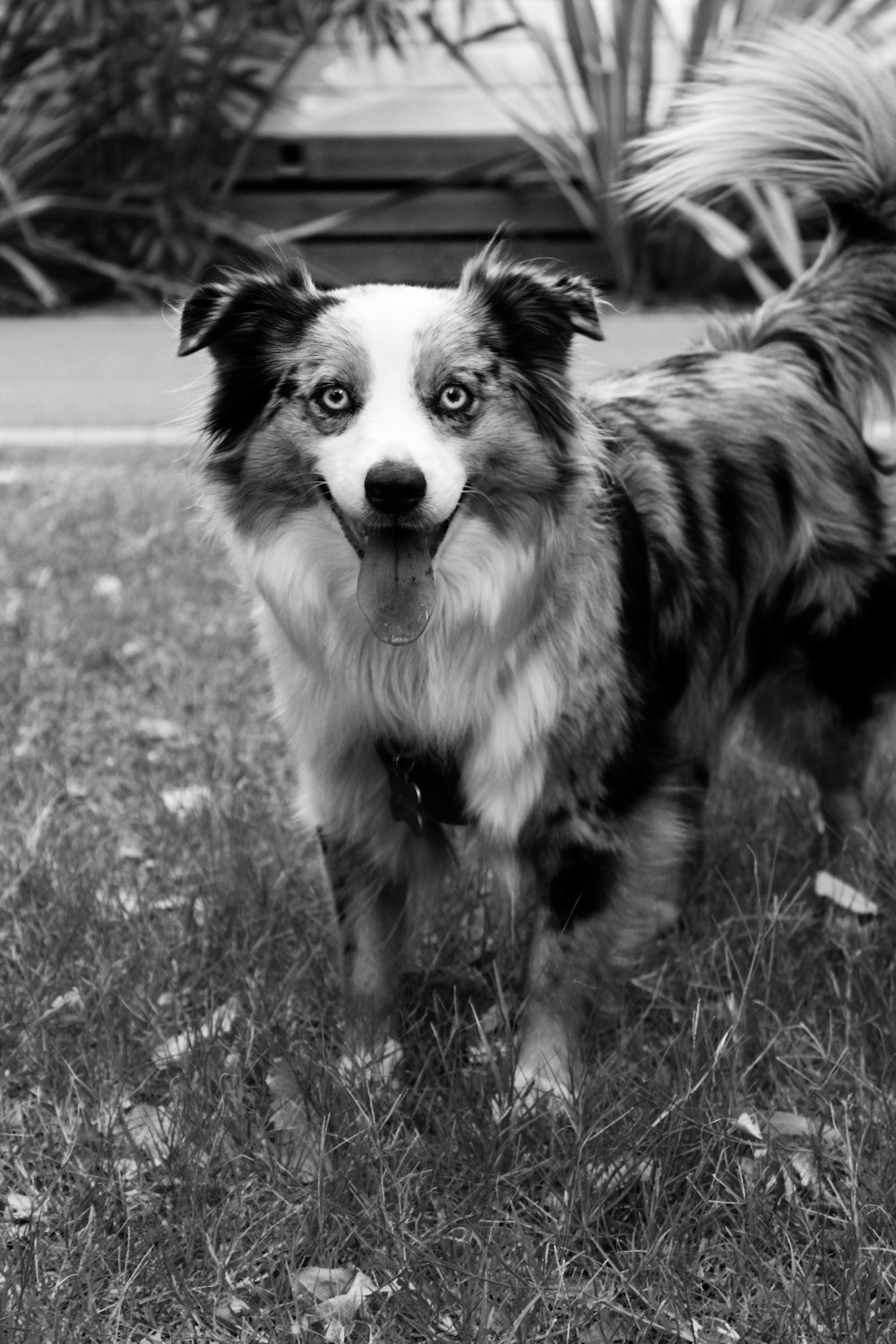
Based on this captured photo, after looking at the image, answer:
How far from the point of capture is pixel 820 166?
331 cm

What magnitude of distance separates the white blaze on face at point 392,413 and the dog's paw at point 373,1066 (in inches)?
34.6

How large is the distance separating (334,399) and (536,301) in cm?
40

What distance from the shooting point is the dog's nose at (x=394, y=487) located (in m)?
2.40

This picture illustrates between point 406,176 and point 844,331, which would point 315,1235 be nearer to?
point 844,331

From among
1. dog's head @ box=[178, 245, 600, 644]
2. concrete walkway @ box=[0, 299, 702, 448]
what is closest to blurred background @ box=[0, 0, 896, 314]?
concrete walkway @ box=[0, 299, 702, 448]

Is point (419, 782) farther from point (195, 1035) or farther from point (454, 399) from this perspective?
point (454, 399)

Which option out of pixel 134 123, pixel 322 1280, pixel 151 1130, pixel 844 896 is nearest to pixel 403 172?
pixel 134 123

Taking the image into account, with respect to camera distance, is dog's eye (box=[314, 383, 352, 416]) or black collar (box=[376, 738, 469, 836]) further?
black collar (box=[376, 738, 469, 836])

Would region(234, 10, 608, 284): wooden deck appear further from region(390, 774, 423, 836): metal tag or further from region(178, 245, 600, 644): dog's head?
region(390, 774, 423, 836): metal tag

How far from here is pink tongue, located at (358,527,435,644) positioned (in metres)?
2.55

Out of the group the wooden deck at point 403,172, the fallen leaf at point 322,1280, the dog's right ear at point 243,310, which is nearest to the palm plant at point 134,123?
the wooden deck at point 403,172

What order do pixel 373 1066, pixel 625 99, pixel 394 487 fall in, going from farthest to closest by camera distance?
pixel 625 99
pixel 373 1066
pixel 394 487

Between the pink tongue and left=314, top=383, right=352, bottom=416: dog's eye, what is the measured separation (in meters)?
0.22

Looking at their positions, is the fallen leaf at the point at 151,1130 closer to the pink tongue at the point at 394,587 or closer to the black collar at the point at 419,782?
the black collar at the point at 419,782
